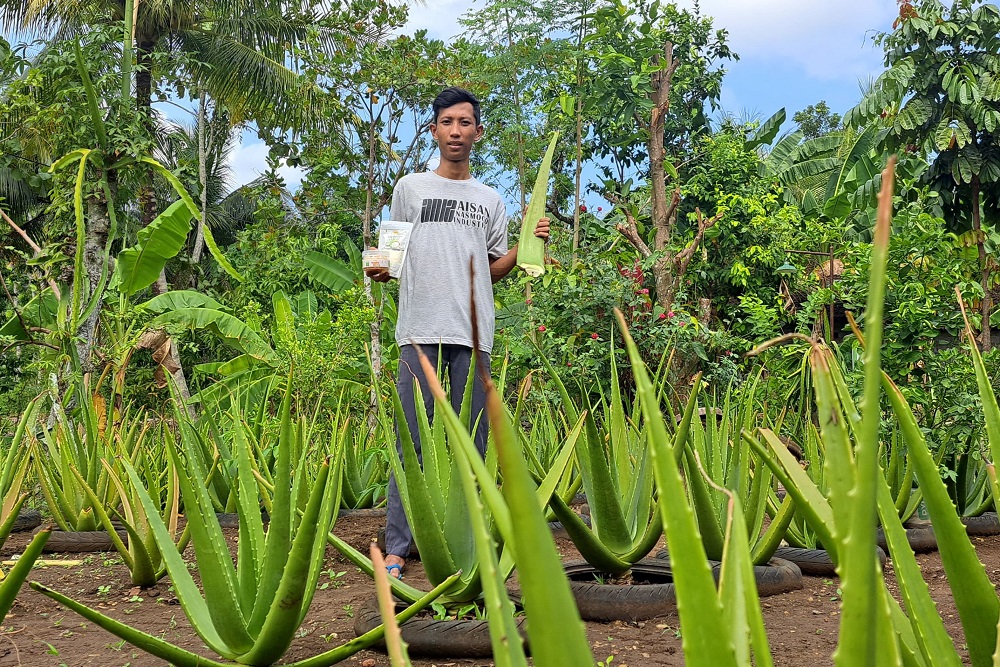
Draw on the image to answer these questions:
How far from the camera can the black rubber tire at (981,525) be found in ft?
11.8

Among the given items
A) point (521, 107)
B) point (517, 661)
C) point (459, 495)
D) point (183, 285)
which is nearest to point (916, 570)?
point (517, 661)

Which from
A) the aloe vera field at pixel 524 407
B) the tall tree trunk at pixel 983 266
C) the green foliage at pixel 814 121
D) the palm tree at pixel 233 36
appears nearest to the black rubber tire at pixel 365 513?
the aloe vera field at pixel 524 407

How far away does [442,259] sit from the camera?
286 cm

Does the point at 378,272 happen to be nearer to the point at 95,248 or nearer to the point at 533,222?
the point at 533,222

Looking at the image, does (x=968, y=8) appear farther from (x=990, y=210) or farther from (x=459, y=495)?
(x=459, y=495)

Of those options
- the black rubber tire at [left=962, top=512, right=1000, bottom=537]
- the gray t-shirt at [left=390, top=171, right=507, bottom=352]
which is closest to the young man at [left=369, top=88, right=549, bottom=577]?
the gray t-shirt at [left=390, top=171, right=507, bottom=352]

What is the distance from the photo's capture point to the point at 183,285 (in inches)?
614

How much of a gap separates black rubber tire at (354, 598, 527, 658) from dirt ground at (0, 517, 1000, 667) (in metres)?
0.02

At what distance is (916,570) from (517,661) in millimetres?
500

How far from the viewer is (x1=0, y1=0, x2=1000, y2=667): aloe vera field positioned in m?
0.70

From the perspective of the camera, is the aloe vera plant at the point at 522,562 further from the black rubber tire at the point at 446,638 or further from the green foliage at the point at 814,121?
the green foliage at the point at 814,121

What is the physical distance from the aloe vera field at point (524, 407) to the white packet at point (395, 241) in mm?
14

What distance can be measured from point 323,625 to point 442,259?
123cm

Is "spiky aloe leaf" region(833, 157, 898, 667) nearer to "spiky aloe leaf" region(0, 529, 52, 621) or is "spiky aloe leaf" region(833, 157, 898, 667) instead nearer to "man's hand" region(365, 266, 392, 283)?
"spiky aloe leaf" region(0, 529, 52, 621)
